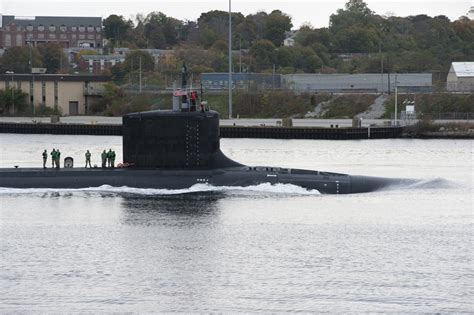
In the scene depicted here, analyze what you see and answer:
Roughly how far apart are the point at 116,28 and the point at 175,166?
14499 cm

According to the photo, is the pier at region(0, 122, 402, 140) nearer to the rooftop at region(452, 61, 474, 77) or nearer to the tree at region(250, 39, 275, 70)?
the rooftop at region(452, 61, 474, 77)

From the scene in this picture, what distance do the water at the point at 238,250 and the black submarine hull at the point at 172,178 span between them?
1.03 ft

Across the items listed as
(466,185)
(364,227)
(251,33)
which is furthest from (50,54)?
(364,227)

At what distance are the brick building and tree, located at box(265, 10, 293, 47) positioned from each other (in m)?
31.0

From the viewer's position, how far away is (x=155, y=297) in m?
26.9

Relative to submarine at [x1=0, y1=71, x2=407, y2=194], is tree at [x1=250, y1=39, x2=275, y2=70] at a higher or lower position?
higher

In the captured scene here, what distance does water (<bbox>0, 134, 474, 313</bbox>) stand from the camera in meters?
26.8

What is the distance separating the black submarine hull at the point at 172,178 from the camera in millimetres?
41344

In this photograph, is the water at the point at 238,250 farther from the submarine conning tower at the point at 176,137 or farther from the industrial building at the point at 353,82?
the industrial building at the point at 353,82

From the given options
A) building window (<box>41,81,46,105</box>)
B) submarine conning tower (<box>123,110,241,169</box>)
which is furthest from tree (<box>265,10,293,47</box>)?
submarine conning tower (<box>123,110,241,169</box>)

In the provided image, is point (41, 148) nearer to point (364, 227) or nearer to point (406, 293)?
point (364, 227)

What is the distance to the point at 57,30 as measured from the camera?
184875 mm

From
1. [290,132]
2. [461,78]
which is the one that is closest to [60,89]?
[290,132]

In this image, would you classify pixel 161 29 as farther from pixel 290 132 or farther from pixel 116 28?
pixel 290 132
